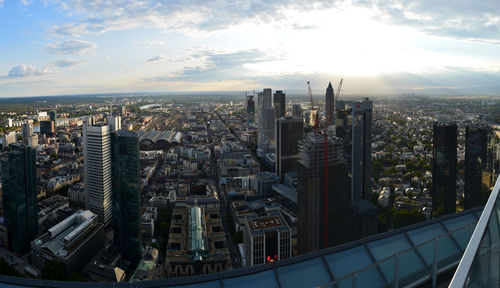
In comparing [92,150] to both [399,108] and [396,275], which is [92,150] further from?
[399,108]

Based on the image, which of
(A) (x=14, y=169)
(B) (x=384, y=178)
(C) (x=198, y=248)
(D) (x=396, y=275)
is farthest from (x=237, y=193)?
(D) (x=396, y=275)

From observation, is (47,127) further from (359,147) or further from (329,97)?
(359,147)

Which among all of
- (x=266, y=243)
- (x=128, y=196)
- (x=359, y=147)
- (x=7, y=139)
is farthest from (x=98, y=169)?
(x=7, y=139)

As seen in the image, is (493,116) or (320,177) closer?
(320,177)

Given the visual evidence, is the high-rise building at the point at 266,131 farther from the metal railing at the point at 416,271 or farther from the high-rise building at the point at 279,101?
the metal railing at the point at 416,271

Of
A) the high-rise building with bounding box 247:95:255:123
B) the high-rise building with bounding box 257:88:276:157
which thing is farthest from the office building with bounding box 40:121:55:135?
the high-rise building with bounding box 247:95:255:123

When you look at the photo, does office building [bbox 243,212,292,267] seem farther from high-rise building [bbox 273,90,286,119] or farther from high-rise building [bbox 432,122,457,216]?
high-rise building [bbox 273,90,286,119]
